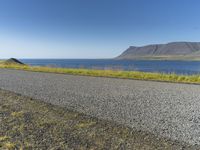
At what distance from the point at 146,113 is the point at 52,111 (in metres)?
2.93

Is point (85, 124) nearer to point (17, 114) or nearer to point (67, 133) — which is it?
point (67, 133)

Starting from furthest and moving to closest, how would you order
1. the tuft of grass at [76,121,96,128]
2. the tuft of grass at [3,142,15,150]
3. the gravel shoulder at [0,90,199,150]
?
the tuft of grass at [76,121,96,128] → the gravel shoulder at [0,90,199,150] → the tuft of grass at [3,142,15,150]

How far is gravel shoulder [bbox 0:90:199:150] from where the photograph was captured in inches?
175

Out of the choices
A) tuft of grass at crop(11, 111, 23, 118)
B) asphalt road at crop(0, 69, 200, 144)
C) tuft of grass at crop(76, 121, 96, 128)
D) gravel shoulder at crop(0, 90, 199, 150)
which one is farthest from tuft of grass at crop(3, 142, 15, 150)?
asphalt road at crop(0, 69, 200, 144)

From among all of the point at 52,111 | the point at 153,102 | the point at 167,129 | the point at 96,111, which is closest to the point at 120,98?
the point at 153,102

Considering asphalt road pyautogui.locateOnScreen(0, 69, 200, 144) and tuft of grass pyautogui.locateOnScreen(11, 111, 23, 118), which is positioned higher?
tuft of grass pyautogui.locateOnScreen(11, 111, 23, 118)

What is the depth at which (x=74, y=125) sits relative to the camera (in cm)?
567

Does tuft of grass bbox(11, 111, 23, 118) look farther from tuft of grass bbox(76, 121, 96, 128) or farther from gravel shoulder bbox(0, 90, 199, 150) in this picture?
tuft of grass bbox(76, 121, 96, 128)

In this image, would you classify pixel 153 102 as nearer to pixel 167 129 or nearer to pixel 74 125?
pixel 167 129

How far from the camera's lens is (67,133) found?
507cm

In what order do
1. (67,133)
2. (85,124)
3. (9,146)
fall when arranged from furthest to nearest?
(85,124), (67,133), (9,146)

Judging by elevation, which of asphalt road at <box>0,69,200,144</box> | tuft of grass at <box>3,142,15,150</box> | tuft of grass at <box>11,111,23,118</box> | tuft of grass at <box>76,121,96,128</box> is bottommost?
asphalt road at <box>0,69,200,144</box>

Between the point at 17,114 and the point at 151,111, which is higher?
the point at 17,114

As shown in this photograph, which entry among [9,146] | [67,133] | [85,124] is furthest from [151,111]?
[9,146]
